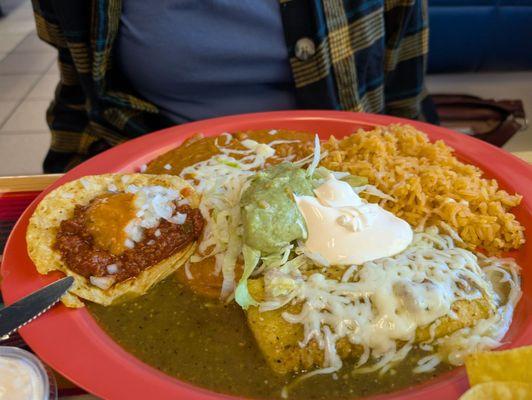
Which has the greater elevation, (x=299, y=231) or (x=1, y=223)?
(x=299, y=231)

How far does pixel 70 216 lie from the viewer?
52.5 inches

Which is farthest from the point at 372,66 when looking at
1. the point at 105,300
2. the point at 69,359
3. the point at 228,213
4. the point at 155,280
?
the point at 69,359

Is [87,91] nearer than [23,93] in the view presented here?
Yes

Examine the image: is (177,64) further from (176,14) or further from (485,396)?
(485,396)

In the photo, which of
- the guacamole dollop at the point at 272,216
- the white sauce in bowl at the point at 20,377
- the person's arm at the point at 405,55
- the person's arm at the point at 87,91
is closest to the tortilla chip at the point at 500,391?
the guacamole dollop at the point at 272,216

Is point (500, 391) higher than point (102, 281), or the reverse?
point (500, 391)

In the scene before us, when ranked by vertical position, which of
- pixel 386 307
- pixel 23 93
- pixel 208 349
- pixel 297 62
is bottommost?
pixel 23 93

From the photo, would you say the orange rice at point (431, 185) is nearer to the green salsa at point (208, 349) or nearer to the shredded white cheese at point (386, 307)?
the shredded white cheese at point (386, 307)

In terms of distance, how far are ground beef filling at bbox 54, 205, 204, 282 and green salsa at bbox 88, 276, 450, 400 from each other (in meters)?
0.08

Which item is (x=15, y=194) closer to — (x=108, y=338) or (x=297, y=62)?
(x=108, y=338)

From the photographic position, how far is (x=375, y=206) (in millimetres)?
1306

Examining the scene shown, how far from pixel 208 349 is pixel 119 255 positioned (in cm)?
33

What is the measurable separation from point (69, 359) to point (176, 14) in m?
1.22

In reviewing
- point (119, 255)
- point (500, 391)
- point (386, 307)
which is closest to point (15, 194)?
point (119, 255)
